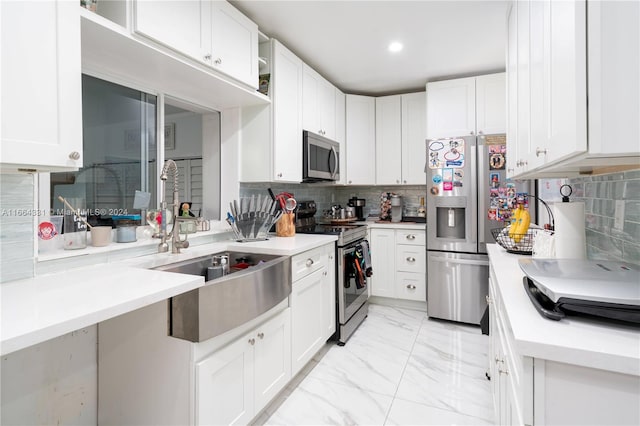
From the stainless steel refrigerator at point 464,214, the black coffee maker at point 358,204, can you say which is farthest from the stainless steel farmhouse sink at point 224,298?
the black coffee maker at point 358,204

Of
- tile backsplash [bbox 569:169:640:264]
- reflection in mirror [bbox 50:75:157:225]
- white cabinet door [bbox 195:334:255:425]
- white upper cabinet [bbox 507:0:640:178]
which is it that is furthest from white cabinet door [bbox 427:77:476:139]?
white cabinet door [bbox 195:334:255:425]

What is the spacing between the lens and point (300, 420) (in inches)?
71.6

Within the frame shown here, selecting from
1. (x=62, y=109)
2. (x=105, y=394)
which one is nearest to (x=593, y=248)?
(x=62, y=109)

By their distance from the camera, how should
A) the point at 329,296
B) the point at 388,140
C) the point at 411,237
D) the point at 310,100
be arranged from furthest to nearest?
the point at 388,140, the point at 411,237, the point at 310,100, the point at 329,296

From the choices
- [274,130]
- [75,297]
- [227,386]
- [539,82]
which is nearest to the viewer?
[75,297]

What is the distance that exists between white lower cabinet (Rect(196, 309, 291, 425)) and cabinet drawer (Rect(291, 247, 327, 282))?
25 centimetres

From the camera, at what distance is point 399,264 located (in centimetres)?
358

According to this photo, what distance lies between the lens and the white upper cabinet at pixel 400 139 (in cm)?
379

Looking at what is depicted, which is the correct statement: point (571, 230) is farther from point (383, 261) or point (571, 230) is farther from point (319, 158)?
point (383, 261)

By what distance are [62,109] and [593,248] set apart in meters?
2.36

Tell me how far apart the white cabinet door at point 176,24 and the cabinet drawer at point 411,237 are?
2.57 meters

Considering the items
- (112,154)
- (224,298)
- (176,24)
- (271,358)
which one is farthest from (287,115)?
(271,358)

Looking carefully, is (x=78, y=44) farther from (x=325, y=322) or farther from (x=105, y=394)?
(x=325, y=322)

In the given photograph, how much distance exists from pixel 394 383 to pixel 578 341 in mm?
1675
